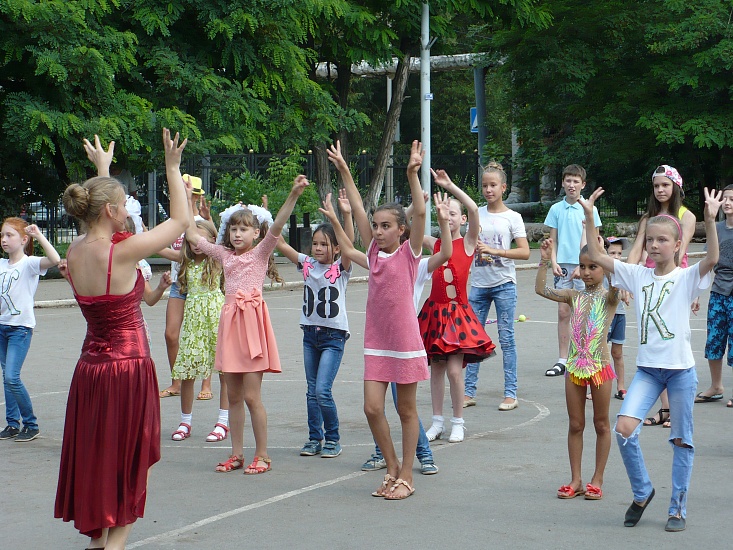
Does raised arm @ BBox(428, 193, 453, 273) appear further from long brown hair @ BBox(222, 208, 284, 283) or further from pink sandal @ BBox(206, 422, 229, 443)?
pink sandal @ BBox(206, 422, 229, 443)

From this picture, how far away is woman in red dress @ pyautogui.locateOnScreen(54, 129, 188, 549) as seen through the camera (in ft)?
16.8

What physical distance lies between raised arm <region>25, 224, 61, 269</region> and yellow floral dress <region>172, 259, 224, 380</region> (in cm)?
128

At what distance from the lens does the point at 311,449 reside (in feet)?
24.7

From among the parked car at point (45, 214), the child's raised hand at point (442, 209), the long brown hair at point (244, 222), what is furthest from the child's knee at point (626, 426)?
the parked car at point (45, 214)

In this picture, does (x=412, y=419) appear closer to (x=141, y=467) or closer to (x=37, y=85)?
(x=141, y=467)

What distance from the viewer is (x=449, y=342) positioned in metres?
7.86

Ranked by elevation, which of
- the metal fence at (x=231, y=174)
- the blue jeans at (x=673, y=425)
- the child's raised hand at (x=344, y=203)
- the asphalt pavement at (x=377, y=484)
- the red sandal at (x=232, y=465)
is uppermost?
the metal fence at (x=231, y=174)

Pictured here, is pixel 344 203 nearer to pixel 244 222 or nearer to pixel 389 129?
pixel 244 222

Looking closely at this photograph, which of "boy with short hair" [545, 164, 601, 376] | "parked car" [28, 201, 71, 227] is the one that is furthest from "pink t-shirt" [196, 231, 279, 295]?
"parked car" [28, 201, 71, 227]

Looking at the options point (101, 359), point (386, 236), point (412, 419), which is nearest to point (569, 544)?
point (412, 419)

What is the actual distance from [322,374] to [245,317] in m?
0.68

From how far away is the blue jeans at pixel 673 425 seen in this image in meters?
5.74

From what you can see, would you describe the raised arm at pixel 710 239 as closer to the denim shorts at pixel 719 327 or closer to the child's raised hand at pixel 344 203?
the child's raised hand at pixel 344 203

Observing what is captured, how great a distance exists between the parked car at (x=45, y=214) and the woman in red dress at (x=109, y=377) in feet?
69.0
